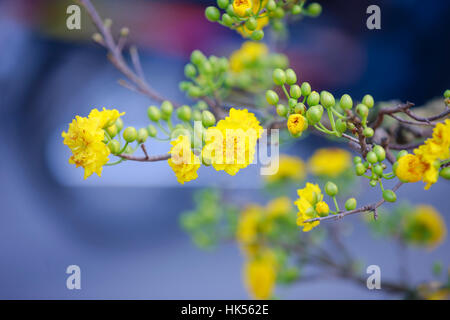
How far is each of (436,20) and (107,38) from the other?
0.85m

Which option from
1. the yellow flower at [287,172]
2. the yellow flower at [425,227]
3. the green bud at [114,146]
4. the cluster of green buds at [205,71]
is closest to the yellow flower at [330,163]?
the yellow flower at [287,172]

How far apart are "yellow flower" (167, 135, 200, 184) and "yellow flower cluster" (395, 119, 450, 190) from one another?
5.6 inches

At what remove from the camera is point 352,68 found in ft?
3.72

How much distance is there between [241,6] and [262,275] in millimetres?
390

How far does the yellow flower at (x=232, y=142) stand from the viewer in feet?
0.95

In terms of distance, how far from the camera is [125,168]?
137cm

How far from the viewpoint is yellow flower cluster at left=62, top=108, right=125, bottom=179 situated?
0.29 m

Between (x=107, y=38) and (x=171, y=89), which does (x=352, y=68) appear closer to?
(x=171, y=89)

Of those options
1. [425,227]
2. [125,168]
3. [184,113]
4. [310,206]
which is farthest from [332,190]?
[125,168]

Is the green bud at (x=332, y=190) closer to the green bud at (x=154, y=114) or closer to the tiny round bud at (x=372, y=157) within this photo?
the tiny round bud at (x=372, y=157)

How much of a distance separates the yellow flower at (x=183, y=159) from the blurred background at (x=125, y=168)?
2.47ft

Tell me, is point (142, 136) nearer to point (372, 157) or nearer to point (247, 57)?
point (372, 157)
